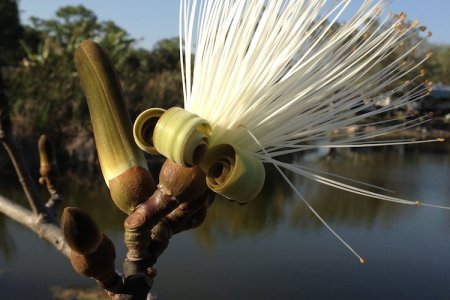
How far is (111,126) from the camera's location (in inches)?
18.6

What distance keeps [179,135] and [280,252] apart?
412cm

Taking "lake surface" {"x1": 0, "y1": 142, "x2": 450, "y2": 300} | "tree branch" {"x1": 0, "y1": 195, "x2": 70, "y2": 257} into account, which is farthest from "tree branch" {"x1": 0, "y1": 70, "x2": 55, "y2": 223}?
"lake surface" {"x1": 0, "y1": 142, "x2": 450, "y2": 300}

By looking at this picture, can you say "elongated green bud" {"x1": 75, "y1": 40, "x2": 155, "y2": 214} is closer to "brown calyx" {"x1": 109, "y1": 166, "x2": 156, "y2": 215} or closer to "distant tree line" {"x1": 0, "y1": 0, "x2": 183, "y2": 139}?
"brown calyx" {"x1": 109, "y1": 166, "x2": 156, "y2": 215}

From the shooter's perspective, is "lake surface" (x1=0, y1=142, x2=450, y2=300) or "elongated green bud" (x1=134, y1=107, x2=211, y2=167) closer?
"elongated green bud" (x1=134, y1=107, x2=211, y2=167)

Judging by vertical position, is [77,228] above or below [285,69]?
below

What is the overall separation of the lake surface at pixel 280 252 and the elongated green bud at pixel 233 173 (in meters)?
3.19

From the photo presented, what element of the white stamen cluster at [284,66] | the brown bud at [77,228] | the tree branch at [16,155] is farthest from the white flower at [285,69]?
the tree branch at [16,155]

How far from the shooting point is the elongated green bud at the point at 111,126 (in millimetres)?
465

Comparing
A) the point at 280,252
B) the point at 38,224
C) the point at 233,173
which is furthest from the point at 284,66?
the point at 280,252

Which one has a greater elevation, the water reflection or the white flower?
the white flower

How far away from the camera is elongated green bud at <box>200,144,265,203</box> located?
0.42 meters

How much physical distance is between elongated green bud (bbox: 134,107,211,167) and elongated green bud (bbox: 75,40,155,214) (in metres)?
0.02

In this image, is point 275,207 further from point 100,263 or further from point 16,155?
point 100,263

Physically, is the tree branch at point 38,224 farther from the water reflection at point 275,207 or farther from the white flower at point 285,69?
the water reflection at point 275,207
